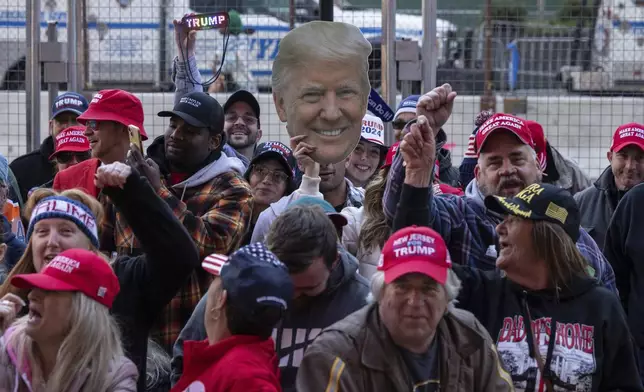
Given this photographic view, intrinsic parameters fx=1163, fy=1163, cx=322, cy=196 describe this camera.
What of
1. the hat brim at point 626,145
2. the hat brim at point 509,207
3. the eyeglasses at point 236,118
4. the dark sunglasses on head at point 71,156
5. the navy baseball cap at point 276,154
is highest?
the eyeglasses at point 236,118

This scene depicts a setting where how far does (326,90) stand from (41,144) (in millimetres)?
3423

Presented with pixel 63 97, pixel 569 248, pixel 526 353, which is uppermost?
pixel 63 97

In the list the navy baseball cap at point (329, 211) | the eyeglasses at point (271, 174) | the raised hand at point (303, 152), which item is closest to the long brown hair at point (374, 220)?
the navy baseball cap at point (329, 211)

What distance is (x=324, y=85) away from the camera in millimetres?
4449

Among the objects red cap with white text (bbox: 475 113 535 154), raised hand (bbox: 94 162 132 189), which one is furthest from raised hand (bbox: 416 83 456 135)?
raised hand (bbox: 94 162 132 189)

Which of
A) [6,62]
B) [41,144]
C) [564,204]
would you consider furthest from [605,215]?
[6,62]

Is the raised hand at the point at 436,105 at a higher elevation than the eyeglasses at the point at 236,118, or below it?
higher

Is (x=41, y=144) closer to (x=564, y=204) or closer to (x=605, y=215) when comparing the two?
(x=605, y=215)

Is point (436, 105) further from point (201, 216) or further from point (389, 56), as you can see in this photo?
point (389, 56)

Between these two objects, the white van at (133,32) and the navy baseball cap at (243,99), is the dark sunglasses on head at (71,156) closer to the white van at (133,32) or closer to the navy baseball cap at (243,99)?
the navy baseball cap at (243,99)

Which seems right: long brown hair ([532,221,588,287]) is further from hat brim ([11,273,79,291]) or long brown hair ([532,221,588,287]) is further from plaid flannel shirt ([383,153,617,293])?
hat brim ([11,273,79,291])

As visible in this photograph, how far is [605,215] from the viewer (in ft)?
21.3

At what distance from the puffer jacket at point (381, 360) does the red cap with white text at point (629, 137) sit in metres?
3.02

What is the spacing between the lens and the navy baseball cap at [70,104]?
23.6 ft
